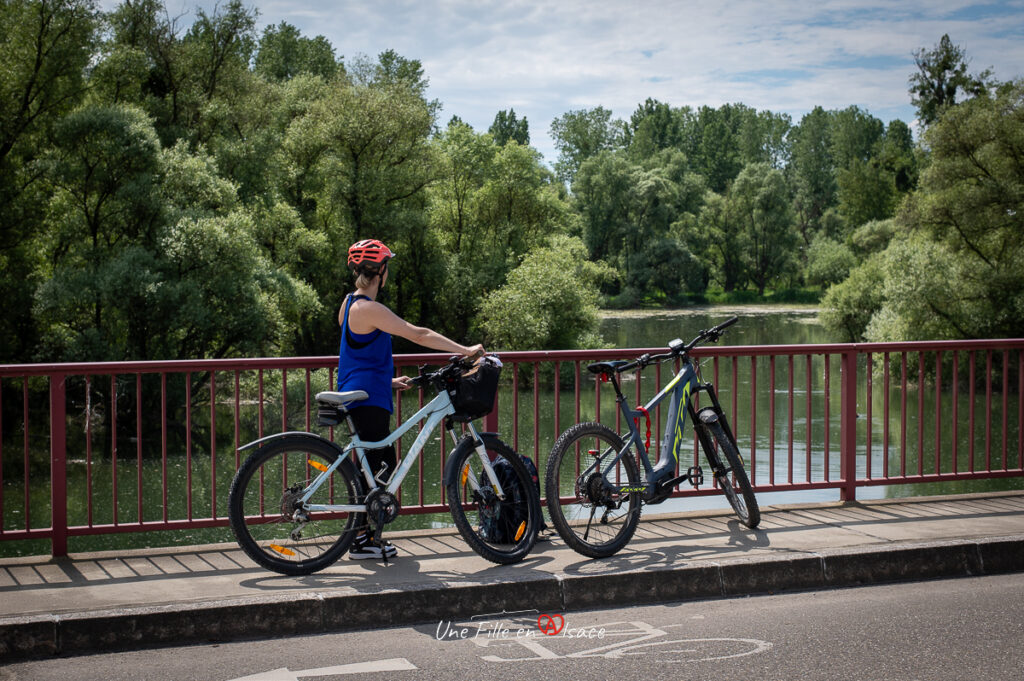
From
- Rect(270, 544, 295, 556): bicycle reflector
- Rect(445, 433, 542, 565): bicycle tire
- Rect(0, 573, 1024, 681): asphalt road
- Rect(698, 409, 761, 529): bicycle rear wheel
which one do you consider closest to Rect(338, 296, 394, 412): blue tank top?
Rect(445, 433, 542, 565): bicycle tire

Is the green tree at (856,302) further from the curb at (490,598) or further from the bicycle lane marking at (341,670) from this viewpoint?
the bicycle lane marking at (341,670)

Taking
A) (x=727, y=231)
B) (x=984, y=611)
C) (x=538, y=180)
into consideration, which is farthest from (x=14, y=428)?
(x=727, y=231)

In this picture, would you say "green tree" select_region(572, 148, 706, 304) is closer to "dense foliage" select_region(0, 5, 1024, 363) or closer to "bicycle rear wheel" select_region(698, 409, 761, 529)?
"dense foliage" select_region(0, 5, 1024, 363)

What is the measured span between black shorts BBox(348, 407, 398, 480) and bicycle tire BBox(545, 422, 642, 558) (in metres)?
0.93

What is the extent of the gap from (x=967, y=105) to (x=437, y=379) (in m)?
35.1

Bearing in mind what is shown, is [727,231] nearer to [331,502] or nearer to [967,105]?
[967,105]

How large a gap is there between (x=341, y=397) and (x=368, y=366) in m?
0.28

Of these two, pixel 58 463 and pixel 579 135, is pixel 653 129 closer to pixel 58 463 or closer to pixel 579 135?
pixel 579 135

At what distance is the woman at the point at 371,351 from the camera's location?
569 centimetres

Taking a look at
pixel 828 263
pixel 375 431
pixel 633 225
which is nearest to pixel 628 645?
pixel 375 431

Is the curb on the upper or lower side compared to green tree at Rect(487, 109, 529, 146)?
lower

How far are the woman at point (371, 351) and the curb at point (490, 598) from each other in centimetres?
76

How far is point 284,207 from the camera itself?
3656 cm

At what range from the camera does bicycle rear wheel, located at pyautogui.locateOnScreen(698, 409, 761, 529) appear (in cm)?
675
